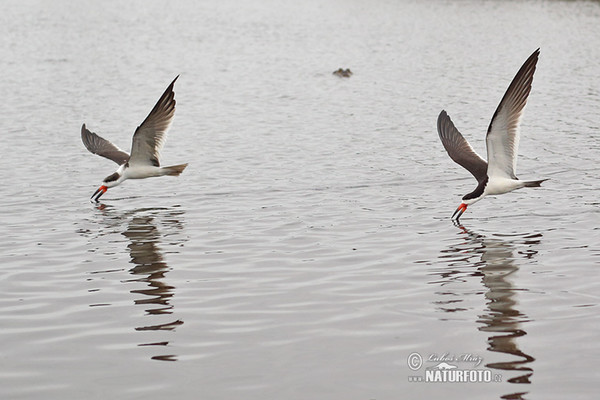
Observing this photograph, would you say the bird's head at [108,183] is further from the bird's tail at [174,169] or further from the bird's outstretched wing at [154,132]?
the bird's tail at [174,169]

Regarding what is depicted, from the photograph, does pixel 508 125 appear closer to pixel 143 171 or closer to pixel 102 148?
pixel 143 171

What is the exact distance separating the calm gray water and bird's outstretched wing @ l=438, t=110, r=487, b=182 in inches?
28.7

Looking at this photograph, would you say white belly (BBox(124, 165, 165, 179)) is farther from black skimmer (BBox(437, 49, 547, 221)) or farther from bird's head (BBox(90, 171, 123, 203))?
black skimmer (BBox(437, 49, 547, 221))

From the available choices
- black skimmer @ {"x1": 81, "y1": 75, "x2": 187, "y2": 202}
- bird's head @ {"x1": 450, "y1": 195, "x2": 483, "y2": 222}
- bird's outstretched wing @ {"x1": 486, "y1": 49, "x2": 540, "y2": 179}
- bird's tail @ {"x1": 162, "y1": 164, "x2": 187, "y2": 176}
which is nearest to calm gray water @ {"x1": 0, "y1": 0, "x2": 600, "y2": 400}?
bird's head @ {"x1": 450, "y1": 195, "x2": 483, "y2": 222}

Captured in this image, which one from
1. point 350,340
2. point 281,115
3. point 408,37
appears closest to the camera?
point 350,340

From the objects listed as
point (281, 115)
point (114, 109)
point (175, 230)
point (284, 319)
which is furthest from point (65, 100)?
point (284, 319)

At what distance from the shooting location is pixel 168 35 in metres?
53.4

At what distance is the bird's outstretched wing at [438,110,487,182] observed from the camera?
1376 cm

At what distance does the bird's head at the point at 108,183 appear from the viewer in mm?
15000

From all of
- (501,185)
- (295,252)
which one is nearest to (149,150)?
(295,252)

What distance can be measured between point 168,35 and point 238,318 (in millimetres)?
46501

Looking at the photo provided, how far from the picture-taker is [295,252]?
11.4 m

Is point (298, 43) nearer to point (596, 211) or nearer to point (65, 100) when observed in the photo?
point (65, 100)

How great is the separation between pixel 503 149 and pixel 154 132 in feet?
18.5
